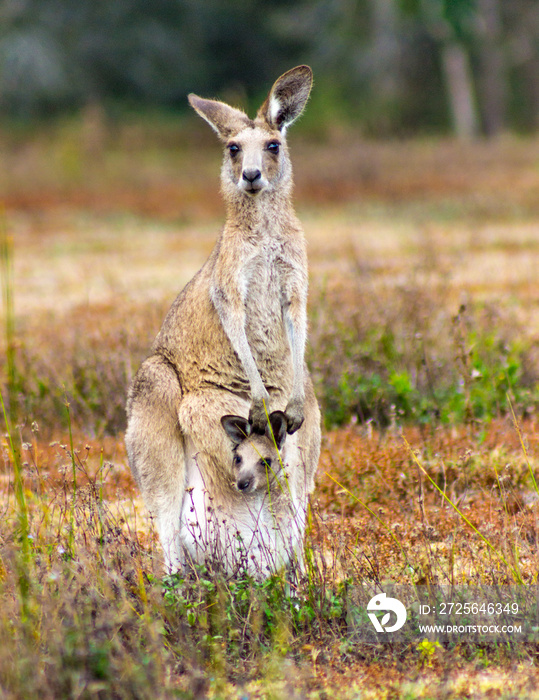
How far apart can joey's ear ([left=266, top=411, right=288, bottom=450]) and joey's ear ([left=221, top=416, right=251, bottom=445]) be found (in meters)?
0.08

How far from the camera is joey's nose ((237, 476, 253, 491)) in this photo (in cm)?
282

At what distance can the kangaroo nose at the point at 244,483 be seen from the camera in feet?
9.25

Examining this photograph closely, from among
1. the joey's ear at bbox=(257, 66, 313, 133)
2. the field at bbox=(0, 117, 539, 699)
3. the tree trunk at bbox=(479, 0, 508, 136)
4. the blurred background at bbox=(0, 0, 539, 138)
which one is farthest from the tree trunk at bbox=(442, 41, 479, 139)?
the joey's ear at bbox=(257, 66, 313, 133)

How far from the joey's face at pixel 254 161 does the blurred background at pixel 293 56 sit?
2007 cm

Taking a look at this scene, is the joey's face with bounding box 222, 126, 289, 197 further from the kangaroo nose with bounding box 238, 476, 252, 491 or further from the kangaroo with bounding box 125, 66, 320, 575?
the kangaroo nose with bounding box 238, 476, 252, 491

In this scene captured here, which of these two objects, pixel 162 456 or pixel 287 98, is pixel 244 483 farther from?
pixel 287 98

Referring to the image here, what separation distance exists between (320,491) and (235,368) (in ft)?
3.46

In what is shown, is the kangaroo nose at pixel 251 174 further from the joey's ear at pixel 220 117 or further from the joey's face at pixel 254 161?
the joey's ear at pixel 220 117

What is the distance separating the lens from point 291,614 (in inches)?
104

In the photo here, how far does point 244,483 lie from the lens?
2820mm

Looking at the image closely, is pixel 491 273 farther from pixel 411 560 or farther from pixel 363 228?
pixel 411 560

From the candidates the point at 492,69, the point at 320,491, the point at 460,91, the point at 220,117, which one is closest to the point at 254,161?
the point at 220,117

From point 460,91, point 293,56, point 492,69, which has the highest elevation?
point 293,56

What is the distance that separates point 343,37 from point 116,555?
2450 cm
